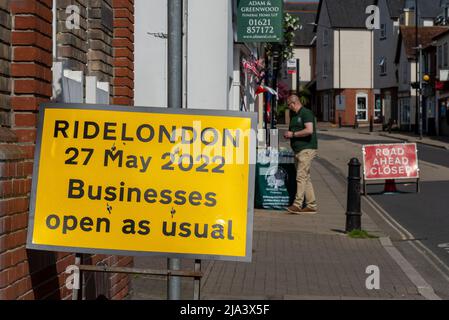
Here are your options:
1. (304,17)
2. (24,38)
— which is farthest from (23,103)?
(304,17)

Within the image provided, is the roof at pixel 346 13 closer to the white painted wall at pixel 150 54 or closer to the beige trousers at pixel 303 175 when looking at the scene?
the white painted wall at pixel 150 54

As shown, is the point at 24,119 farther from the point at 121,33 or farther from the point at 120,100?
the point at 121,33

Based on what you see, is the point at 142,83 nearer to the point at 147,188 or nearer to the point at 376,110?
the point at 147,188

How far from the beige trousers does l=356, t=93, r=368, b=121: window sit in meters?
53.0

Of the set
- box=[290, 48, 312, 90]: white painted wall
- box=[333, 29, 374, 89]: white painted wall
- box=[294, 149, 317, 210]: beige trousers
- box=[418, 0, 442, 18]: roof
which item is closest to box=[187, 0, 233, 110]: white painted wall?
box=[294, 149, 317, 210]: beige trousers

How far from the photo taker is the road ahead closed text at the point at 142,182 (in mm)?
4160

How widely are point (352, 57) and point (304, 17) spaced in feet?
74.0

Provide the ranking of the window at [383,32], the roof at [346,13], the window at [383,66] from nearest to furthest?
1. the window at [383,32]
2. the window at [383,66]
3. the roof at [346,13]

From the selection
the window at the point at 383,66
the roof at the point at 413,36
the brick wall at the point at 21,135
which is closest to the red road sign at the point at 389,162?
the brick wall at the point at 21,135

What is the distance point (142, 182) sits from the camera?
422cm

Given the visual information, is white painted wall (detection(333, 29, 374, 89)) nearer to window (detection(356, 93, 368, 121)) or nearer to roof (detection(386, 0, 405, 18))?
window (detection(356, 93, 368, 121))

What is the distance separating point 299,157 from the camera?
12.4 meters
